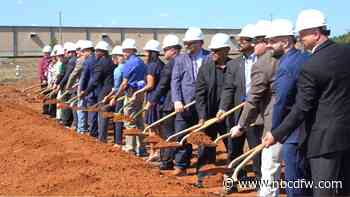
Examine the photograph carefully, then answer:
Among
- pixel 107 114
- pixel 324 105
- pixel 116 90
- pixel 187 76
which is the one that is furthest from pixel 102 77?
pixel 324 105

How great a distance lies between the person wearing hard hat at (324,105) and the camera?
5250 millimetres

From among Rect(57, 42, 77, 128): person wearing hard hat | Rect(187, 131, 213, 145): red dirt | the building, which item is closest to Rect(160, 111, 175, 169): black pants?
Rect(187, 131, 213, 145): red dirt

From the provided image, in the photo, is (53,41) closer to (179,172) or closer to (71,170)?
(179,172)

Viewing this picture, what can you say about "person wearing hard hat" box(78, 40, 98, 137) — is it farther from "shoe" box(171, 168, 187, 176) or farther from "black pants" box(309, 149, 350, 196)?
"black pants" box(309, 149, 350, 196)

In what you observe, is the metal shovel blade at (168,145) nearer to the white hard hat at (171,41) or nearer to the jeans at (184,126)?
the jeans at (184,126)

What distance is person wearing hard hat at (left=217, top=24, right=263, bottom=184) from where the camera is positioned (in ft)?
24.6

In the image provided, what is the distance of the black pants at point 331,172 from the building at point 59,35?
49.0 m

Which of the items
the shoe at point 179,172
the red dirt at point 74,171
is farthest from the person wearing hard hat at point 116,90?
the shoe at point 179,172

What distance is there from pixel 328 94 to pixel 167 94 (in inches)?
191

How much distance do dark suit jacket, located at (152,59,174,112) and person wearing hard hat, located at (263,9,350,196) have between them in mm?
4439

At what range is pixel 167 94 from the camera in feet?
32.6

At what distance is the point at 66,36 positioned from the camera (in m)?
57.5

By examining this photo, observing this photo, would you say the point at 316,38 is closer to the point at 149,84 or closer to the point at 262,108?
the point at 262,108

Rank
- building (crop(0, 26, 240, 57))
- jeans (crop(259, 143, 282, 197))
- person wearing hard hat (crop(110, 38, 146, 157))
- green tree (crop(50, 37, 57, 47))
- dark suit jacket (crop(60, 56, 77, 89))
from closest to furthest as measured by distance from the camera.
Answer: jeans (crop(259, 143, 282, 197)) → person wearing hard hat (crop(110, 38, 146, 157)) → dark suit jacket (crop(60, 56, 77, 89)) → green tree (crop(50, 37, 57, 47)) → building (crop(0, 26, 240, 57))
